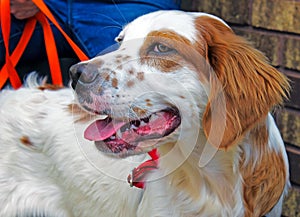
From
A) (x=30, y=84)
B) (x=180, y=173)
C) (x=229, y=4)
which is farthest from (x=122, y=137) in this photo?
(x=229, y=4)

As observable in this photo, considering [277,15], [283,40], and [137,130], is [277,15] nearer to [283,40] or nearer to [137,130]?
[283,40]

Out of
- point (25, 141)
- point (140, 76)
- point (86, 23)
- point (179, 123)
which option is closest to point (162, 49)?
point (140, 76)

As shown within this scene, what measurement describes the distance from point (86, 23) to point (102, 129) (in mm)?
901

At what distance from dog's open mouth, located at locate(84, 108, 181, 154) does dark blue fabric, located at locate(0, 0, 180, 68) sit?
0.84m

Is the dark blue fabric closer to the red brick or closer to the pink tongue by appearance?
the red brick

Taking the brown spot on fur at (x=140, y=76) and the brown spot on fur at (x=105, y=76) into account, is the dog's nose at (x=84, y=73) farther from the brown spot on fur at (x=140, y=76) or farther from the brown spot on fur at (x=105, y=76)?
the brown spot on fur at (x=140, y=76)

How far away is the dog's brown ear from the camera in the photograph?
6.23ft

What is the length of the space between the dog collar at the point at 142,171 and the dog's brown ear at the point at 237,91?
0.80ft

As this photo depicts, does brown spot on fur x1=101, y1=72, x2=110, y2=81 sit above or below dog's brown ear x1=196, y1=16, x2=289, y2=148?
above

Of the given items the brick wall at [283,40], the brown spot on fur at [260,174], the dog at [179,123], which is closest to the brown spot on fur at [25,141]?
the dog at [179,123]

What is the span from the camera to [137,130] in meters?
1.89

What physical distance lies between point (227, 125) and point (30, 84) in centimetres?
93

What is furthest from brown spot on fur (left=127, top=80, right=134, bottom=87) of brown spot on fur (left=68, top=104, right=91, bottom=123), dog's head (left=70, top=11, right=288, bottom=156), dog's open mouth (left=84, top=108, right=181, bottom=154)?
brown spot on fur (left=68, top=104, right=91, bottom=123)

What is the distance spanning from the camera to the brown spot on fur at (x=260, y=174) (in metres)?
2.01
